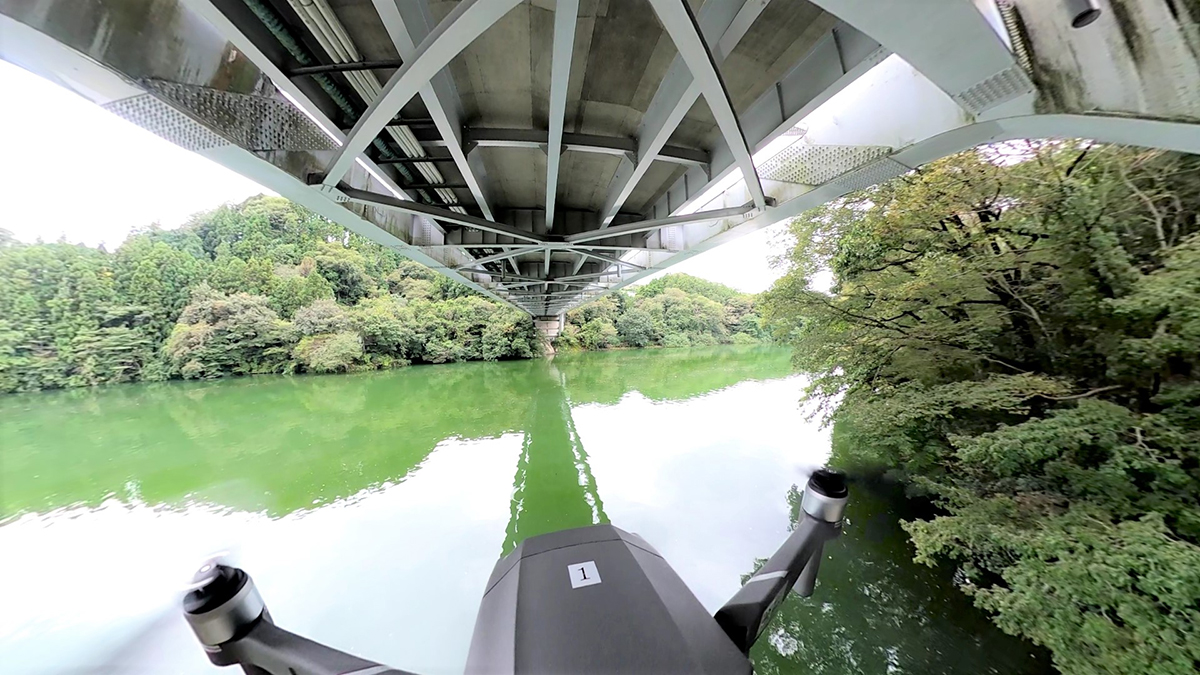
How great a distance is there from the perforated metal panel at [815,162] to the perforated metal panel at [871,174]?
0.11 feet

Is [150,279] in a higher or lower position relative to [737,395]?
higher

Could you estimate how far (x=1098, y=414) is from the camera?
7.19 feet

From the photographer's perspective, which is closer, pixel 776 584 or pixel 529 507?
pixel 776 584

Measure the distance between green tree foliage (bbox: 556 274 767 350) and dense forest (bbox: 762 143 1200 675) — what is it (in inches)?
818

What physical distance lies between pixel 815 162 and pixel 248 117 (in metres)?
3.21

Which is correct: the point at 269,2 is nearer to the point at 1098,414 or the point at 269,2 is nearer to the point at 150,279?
the point at 1098,414

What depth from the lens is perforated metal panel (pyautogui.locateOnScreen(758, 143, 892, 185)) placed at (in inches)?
83.0

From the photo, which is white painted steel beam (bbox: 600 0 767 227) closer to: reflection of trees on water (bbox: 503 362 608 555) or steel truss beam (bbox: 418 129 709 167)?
steel truss beam (bbox: 418 129 709 167)

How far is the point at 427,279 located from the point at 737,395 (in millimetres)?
19488

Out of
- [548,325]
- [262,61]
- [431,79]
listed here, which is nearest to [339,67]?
[262,61]

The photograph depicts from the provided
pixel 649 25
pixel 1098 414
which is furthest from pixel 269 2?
pixel 1098 414

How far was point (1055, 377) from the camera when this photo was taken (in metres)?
2.84

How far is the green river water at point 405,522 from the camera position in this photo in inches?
108

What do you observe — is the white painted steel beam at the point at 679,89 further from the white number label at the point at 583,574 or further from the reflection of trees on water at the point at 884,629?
the reflection of trees on water at the point at 884,629
